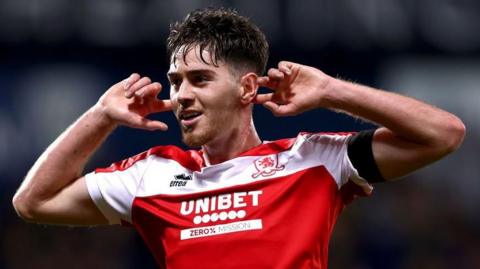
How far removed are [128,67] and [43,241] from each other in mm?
1600

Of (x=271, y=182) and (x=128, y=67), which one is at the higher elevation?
(x=271, y=182)

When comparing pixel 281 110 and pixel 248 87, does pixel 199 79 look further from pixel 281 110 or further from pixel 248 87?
pixel 281 110

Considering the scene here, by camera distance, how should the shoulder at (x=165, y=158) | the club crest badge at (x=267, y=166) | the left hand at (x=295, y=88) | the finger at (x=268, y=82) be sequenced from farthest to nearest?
1. the shoulder at (x=165, y=158)
2. the club crest badge at (x=267, y=166)
3. the finger at (x=268, y=82)
4. the left hand at (x=295, y=88)

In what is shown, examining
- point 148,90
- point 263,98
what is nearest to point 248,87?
point 263,98

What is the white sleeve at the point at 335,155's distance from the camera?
13.0 feet

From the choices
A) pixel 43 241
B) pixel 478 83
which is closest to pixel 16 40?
pixel 43 241

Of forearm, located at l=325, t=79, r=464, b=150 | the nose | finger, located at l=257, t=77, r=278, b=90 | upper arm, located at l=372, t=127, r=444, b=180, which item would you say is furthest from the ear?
upper arm, located at l=372, t=127, r=444, b=180

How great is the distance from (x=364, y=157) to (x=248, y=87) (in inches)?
25.5

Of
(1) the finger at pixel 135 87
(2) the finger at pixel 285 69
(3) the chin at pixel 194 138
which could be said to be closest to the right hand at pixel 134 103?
(1) the finger at pixel 135 87

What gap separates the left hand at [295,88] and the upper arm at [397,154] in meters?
0.28

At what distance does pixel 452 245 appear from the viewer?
8188 mm

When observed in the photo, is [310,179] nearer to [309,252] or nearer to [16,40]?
[309,252]

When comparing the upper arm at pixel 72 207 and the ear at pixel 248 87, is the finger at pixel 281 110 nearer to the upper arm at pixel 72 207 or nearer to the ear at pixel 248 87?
the ear at pixel 248 87

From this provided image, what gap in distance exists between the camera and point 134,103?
165 inches
